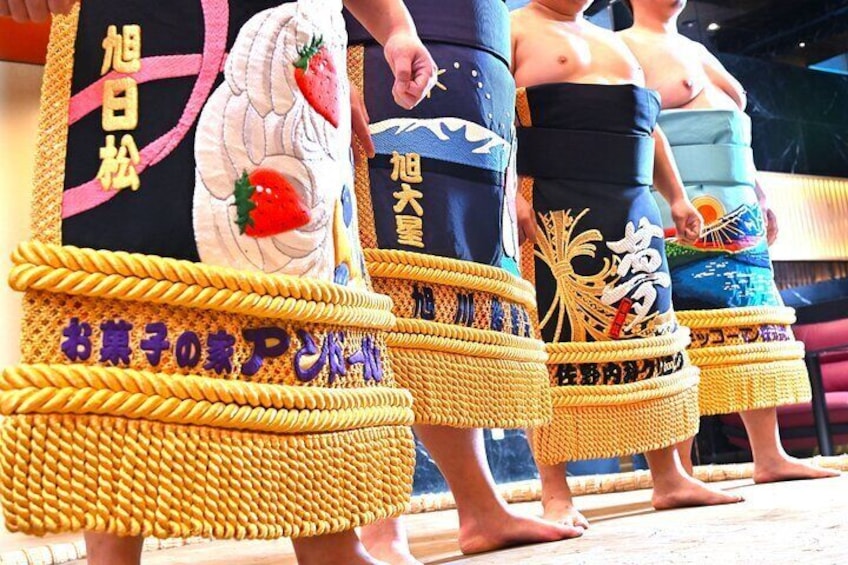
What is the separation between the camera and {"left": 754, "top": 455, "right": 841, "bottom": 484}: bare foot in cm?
211

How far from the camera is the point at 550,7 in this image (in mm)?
1989

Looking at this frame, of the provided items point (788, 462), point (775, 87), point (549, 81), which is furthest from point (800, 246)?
point (549, 81)

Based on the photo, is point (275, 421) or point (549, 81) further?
point (549, 81)

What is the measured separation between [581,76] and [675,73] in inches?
22.0

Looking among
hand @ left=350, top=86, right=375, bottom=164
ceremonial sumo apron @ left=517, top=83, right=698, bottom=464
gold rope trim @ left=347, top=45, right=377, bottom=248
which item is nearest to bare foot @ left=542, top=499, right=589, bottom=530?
ceremonial sumo apron @ left=517, top=83, right=698, bottom=464

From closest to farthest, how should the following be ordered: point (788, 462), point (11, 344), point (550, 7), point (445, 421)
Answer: point (445, 421), point (550, 7), point (788, 462), point (11, 344)

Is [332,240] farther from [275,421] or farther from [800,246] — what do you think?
[800,246]

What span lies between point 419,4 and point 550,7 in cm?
80

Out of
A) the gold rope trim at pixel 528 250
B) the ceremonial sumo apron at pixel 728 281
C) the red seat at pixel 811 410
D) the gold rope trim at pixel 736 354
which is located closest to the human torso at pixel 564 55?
the gold rope trim at pixel 528 250

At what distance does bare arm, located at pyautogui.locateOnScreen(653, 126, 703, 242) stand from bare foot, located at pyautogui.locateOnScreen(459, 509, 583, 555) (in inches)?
37.2

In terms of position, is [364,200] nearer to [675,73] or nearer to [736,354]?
[736,354]

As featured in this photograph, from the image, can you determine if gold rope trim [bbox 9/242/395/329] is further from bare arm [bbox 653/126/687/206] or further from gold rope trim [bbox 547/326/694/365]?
bare arm [bbox 653/126/687/206]

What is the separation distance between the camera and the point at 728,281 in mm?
2160

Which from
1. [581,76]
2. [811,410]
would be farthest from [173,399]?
[811,410]
